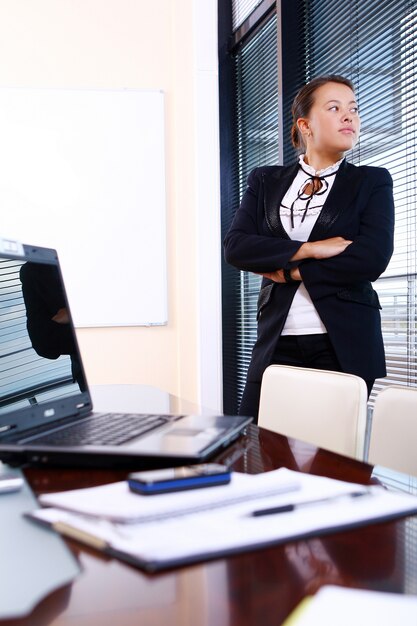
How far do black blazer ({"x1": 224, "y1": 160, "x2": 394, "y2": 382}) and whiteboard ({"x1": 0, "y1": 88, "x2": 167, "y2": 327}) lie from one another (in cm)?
171

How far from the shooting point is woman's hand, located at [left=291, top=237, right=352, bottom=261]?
2.02 metres

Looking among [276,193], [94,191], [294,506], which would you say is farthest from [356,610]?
[94,191]

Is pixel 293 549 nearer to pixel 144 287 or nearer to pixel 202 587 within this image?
pixel 202 587

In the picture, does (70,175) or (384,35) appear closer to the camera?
(384,35)

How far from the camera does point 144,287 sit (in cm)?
388

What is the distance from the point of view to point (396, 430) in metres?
1.22

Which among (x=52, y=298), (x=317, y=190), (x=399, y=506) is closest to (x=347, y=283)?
(x=317, y=190)

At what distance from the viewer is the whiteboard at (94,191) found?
12.3ft

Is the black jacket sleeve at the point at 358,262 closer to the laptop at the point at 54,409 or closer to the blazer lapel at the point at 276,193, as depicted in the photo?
the blazer lapel at the point at 276,193

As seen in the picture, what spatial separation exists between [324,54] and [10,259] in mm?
2419

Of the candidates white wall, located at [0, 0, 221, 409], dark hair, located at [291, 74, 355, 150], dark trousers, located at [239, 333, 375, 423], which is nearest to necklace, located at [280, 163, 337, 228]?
dark hair, located at [291, 74, 355, 150]

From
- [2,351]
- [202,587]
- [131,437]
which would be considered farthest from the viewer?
[2,351]

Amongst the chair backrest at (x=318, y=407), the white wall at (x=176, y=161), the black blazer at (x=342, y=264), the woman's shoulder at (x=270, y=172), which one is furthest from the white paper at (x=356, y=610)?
the white wall at (x=176, y=161)

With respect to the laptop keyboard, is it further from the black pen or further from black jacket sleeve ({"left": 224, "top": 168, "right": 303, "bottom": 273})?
black jacket sleeve ({"left": 224, "top": 168, "right": 303, "bottom": 273})
